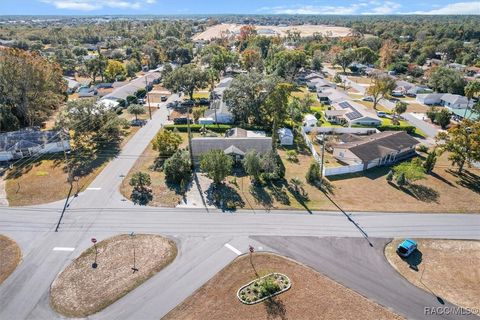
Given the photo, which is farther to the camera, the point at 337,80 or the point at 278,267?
the point at 337,80

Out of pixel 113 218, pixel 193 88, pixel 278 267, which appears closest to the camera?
pixel 278 267

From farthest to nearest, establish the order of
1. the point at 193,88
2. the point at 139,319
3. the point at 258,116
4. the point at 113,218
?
1. the point at 193,88
2. the point at 258,116
3. the point at 113,218
4. the point at 139,319

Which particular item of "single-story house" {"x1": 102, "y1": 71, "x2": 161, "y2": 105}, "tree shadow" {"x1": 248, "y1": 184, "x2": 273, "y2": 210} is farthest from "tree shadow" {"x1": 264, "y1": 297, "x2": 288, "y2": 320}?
"single-story house" {"x1": 102, "y1": 71, "x2": 161, "y2": 105}

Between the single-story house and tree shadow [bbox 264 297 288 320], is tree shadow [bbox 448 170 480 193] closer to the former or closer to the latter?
tree shadow [bbox 264 297 288 320]

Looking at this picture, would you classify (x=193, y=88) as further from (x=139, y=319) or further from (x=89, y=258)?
(x=139, y=319)

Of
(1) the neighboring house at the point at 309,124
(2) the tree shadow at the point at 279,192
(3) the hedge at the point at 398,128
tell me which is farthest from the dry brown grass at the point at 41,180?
(3) the hedge at the point at 398,128

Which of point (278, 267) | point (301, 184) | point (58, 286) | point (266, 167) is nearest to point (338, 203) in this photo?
point (301, 184)

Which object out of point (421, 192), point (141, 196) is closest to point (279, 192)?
point (141, 196)

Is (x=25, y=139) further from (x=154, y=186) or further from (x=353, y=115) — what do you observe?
(x=353, y=115)

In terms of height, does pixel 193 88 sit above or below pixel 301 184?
above
